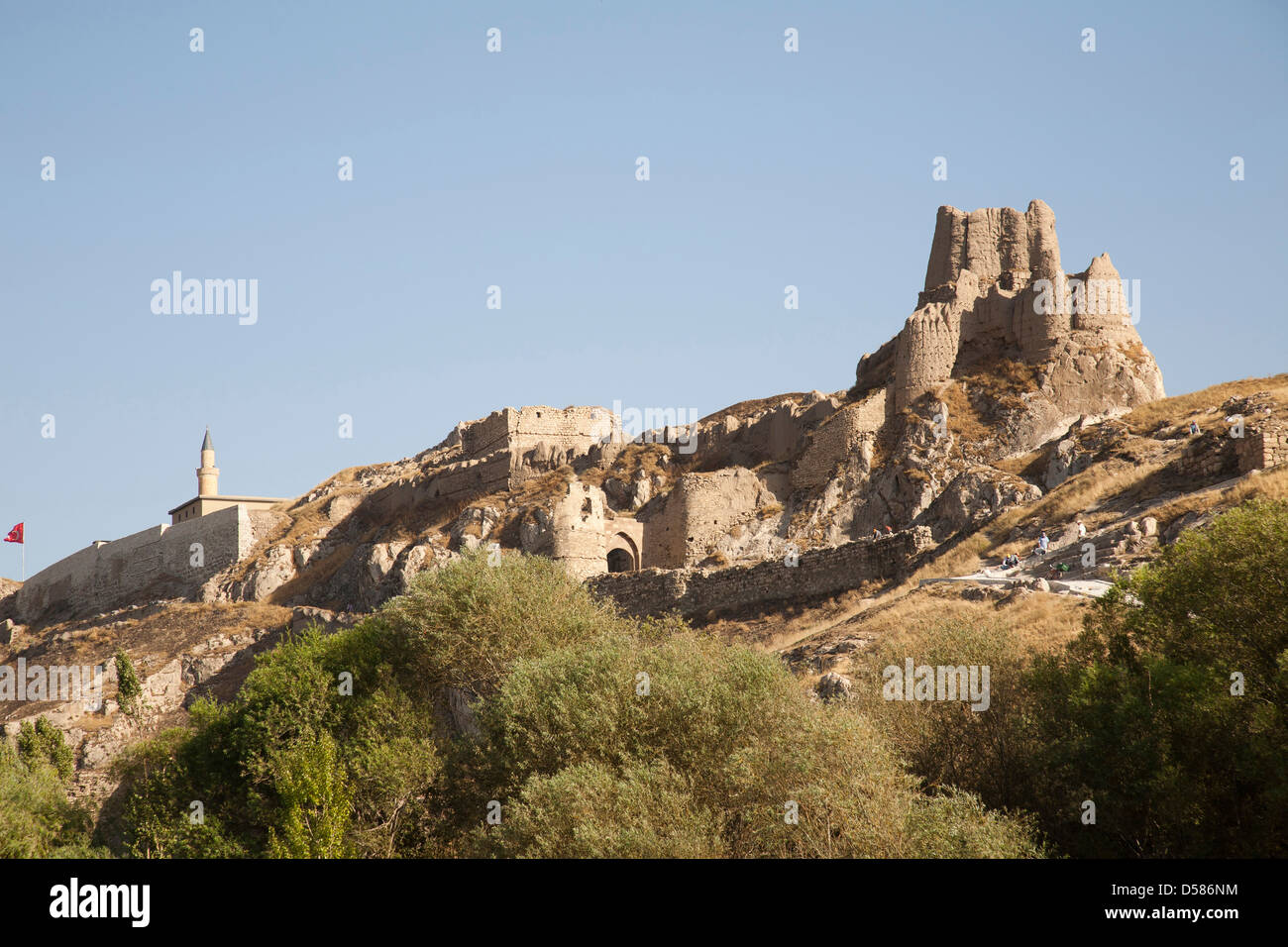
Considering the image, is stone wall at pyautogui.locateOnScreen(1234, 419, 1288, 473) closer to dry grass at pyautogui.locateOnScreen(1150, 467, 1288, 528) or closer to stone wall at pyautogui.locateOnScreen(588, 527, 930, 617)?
dry grass at pyautogui.locateOnScreen(1150, 467, 1288, 528)

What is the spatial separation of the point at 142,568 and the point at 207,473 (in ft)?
45.9

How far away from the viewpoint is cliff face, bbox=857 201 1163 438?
173 feet

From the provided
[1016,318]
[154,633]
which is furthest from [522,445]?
[1016,318]

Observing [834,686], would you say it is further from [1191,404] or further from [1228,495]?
[1191,404]

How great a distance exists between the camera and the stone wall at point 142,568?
7762 cm

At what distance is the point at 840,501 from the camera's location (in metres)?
53.9

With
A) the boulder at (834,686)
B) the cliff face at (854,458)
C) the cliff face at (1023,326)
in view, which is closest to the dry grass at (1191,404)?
the cliff face at (854,458)

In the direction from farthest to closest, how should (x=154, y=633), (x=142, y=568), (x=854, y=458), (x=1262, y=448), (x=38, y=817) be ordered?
(x=142, y=568) < (x=154, y=633) < (x=854, y=458) < (x=38, y=817) < (x=1262, y=448)

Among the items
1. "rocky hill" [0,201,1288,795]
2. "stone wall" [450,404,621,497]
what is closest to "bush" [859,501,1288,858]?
"rocky hill" [0,201,1288,795]

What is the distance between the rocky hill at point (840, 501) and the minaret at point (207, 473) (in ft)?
45.6

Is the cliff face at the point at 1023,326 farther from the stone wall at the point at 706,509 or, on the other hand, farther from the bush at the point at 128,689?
the bush at the point at 128,689

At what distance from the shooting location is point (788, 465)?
192 ft
